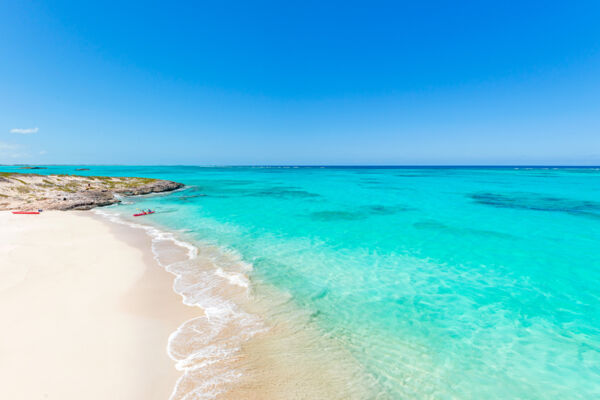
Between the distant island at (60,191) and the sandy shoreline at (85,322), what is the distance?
18.3 metres

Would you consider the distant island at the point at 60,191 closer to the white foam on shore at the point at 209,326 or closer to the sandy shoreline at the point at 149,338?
the sandy shoreline at the point at 149,338

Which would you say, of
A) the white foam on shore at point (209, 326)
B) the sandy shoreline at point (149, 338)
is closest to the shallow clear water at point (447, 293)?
the sandy shoreline at point (149, 338)

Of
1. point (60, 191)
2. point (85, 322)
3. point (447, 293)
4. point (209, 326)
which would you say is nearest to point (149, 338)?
point (209, 326)

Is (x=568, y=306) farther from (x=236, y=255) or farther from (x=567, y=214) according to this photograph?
(x=567, y=214)

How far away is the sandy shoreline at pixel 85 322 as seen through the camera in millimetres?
5961

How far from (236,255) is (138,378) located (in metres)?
9.10

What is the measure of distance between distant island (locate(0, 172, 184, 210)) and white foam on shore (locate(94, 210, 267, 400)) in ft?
80.9

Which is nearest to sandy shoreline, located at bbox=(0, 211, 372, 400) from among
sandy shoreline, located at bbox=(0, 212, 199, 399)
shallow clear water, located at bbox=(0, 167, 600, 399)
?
sandy shoreline, located at bbox=(0, 212, 199, 399)

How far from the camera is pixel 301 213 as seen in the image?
28.8m

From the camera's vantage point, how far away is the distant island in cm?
2909

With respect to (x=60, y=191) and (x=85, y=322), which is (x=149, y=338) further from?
(x=60, y=191)

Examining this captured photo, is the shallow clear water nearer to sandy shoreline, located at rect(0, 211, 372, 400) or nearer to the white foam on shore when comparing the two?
sandy shoreline, located at rect(0, 211, 372, 400)

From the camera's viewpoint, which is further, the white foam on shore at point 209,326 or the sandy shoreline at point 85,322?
the white foam on shore at point 209,326

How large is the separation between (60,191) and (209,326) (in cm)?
4347
